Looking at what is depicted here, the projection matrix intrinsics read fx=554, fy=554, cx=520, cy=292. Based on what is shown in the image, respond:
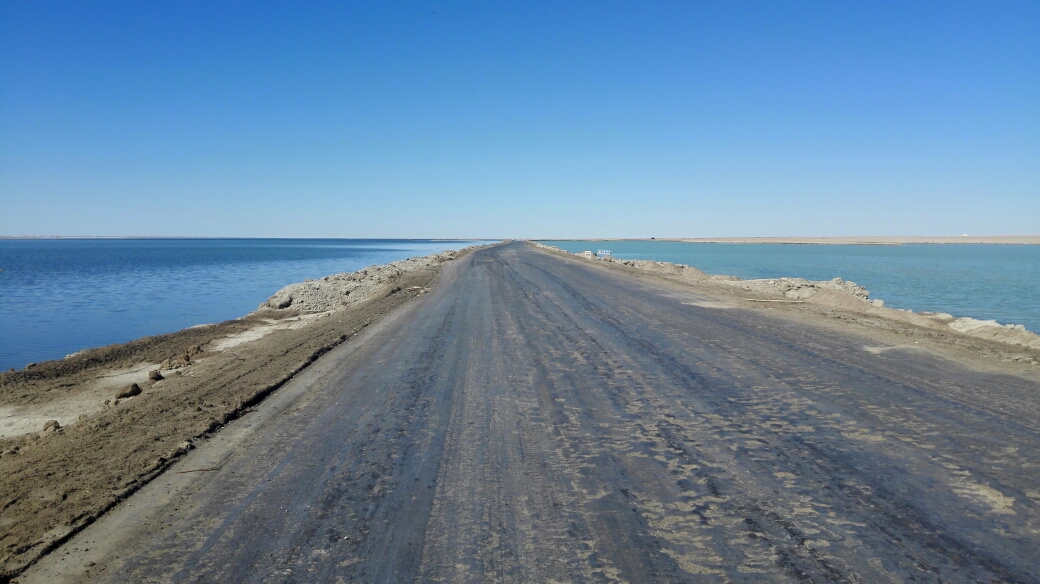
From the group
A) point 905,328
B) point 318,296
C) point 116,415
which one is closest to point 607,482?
point 116,415

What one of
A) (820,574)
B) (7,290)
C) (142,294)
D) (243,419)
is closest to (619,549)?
(820,574)

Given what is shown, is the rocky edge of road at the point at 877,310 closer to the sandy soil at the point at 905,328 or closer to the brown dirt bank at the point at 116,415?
the sandy soil at the point at 905,328

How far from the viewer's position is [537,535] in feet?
11.9

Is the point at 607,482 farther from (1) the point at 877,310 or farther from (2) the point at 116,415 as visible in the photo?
(1) the point at 877,310

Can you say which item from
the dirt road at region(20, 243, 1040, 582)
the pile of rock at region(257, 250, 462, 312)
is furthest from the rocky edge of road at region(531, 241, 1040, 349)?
the pile of rock at region(257, 250, 462, 312)

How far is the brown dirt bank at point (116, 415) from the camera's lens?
421 cm

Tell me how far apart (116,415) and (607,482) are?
620 cm

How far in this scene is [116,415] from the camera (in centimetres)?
685

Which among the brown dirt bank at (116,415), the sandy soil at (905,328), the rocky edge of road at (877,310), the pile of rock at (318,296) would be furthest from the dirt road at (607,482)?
the pile of rock at (318,296)

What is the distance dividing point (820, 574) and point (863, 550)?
0.44m

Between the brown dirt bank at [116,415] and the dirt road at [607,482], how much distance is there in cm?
26

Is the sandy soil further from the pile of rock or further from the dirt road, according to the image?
the pile of rock

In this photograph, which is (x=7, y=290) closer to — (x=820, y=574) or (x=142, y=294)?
(x=142, y=294)

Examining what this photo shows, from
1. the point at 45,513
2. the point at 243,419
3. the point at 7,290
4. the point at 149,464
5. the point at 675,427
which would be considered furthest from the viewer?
the point at 7,290
